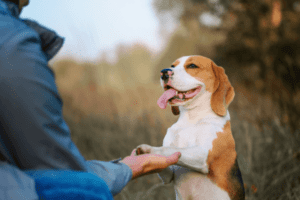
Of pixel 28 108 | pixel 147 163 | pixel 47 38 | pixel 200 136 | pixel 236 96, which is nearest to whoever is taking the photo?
pixel 28 108

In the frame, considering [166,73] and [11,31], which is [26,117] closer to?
[11,31]

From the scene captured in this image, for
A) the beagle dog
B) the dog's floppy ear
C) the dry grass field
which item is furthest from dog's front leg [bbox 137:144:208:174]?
the dry grass field

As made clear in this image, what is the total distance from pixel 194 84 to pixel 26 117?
2.74ft

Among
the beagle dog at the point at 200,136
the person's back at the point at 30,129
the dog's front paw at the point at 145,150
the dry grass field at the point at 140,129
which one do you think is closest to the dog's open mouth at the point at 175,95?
the beagle dog at the point at 200,136

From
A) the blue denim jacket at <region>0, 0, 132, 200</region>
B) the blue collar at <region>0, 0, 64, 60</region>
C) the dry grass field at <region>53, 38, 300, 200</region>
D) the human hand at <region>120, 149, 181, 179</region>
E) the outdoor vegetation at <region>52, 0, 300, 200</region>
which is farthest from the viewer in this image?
the outdoor vegetation at <region>52, 0, 300, 200</region>

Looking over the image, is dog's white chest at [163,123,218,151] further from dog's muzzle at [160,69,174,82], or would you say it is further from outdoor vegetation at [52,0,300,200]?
outdoor vegetation at [52,0,300,200]

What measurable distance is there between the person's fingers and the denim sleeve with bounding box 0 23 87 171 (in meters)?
0.42

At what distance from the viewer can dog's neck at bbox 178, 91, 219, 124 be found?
1472 mm

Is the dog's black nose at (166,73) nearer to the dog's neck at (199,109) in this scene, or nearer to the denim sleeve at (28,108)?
the dog's neck at (199,109)

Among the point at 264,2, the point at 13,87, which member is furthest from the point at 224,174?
the point at 264,2

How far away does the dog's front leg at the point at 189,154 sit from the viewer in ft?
4.15

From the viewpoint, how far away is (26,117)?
911 millimetres

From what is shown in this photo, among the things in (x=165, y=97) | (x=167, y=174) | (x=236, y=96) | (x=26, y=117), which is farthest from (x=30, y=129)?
(x=236, y=96)

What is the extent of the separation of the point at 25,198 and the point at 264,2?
5.91m
